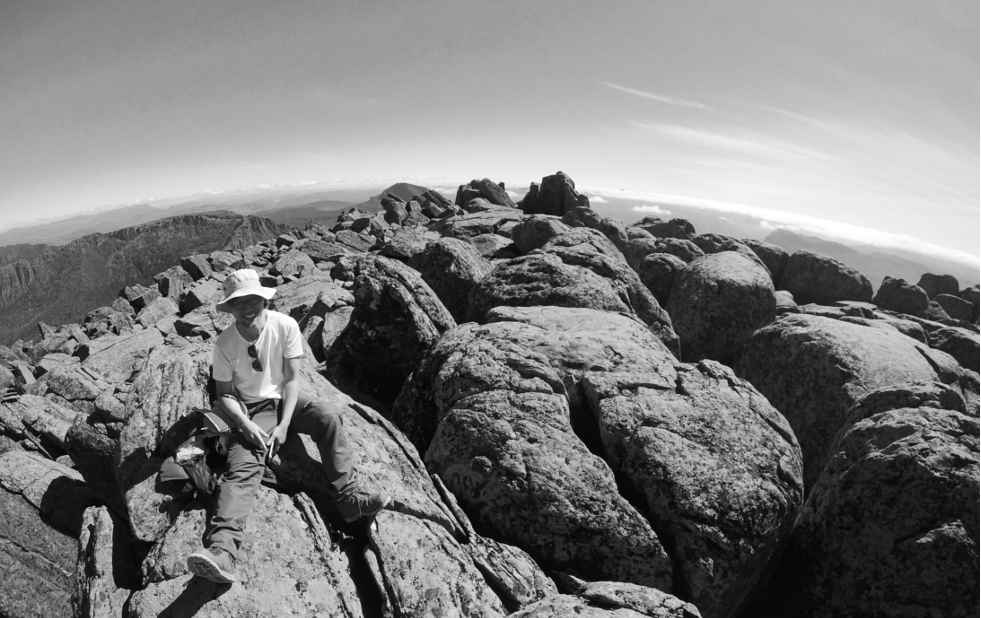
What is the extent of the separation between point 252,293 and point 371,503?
4.70m

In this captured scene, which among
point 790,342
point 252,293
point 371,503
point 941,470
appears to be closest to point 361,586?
point 371,503

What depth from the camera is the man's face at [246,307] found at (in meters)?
8.91

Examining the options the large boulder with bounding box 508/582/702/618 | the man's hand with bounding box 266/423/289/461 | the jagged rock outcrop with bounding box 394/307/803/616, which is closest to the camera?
the large boulder with bounding box 508/582/702/618

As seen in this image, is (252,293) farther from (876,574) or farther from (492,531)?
(876,574)

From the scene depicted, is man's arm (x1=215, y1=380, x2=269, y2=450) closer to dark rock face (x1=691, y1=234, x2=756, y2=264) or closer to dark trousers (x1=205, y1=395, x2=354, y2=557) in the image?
dark trousers (x1=205, y1=395, x2=354, y2=557)

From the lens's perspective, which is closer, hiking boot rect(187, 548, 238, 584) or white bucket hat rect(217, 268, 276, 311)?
hiking boot rect(187, 548, 238, 584)

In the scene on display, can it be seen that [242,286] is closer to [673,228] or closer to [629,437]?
[629,437]

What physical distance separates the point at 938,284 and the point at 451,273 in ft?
237

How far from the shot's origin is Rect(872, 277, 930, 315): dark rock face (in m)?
45.8

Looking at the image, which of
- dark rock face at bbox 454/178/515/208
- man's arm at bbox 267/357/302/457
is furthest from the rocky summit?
dark rock face at bbox 454/178/515/208

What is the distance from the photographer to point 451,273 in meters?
22.5

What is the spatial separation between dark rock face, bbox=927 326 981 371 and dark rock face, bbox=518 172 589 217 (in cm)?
3940

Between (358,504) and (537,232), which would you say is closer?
(358,504)

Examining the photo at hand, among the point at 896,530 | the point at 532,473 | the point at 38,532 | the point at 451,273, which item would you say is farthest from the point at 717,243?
the point at 38,532
